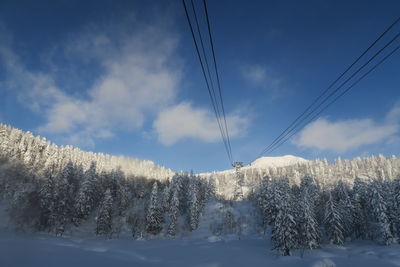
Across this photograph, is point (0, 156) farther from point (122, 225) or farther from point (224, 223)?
point (224, 223)

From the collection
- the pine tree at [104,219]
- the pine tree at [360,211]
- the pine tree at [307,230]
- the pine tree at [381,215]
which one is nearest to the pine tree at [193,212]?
the pine tree at [104,219]

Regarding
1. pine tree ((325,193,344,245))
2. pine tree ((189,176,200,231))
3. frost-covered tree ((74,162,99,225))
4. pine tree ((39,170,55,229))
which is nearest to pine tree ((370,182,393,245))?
pine tree ((325,193,344,245))

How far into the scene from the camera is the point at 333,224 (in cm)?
5116

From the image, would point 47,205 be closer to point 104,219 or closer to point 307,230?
point 104,219

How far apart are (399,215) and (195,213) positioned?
54.8 meters

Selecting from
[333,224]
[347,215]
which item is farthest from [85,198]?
[347,215]

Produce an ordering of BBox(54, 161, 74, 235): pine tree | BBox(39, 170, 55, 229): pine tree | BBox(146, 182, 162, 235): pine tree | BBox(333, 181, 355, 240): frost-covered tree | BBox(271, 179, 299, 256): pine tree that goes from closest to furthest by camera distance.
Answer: BBox(271, 179, 299, 256): pine tree → BBox(333, 181, 355, 240): frost-covered tree → BBox(39, 170, 55, 229): pine tree → BBox(54, 161, 74, 235): pine tree → BBox(146, 182, 162, 235): pine tree

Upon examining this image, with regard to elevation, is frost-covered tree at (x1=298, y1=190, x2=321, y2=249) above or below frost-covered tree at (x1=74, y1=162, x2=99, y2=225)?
below

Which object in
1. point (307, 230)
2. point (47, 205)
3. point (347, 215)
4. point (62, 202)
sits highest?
point (62, 202)

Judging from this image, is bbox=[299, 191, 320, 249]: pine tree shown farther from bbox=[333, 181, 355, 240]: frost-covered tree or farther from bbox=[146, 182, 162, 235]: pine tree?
bbox=[146, 182, 162, 235]: pine tree

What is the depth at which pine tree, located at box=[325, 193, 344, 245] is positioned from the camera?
5072 centimetres

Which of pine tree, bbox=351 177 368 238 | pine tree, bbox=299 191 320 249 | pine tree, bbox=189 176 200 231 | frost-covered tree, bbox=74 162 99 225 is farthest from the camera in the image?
pine tree, bbox=189 176 200 231

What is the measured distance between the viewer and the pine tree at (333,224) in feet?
166

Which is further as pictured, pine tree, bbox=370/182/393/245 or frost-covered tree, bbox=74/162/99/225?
frost-covered tree, bbox=74/162/99/225
